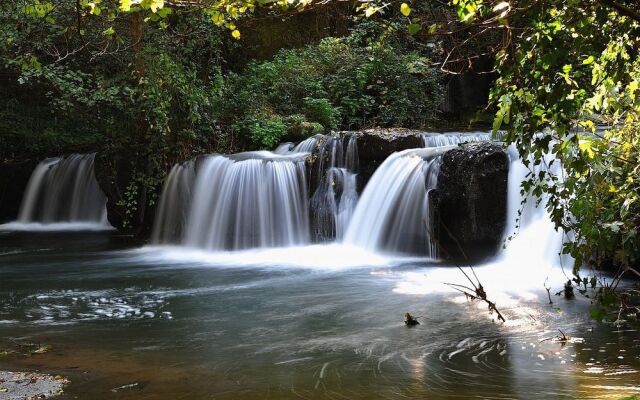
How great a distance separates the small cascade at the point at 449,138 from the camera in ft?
40.6

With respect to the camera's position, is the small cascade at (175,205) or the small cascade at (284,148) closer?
the small cascade at (175,205)

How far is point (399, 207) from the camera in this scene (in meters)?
10.6

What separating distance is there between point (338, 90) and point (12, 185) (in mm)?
8335

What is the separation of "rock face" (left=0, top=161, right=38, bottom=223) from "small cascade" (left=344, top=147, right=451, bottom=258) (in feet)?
31.2

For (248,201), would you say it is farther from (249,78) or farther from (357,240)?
(249,78)

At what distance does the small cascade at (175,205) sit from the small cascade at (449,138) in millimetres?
4421

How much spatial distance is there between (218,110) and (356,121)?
3298mm

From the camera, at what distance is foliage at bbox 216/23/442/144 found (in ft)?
51.7

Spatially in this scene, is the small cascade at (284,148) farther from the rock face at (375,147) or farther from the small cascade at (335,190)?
the rock face at (375,147)

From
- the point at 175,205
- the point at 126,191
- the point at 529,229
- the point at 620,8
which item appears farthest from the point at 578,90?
the point at 126,191

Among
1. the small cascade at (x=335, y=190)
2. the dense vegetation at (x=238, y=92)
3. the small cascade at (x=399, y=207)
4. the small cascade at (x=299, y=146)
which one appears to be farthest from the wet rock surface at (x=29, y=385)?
the small cascade at (x=299, y=146)

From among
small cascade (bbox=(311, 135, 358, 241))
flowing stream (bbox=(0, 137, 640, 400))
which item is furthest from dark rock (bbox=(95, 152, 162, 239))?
small cascade (bbox=(311, 135, 358, 241))

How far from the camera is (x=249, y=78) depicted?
1725 centimetres

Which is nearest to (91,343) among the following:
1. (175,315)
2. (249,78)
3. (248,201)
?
(175,315)
